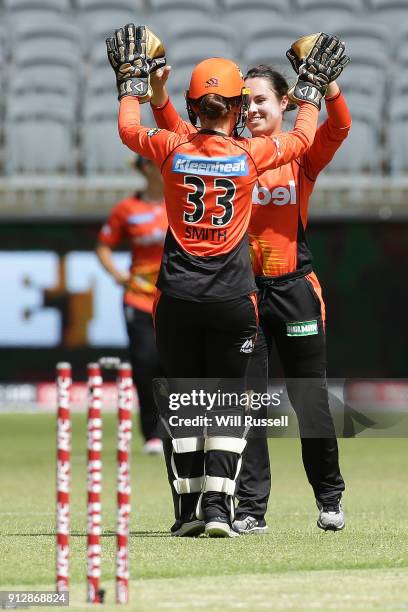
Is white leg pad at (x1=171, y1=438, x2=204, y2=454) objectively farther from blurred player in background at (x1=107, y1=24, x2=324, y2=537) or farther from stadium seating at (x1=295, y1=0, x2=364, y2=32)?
stadium seating at (x1=295, y1=0, x2=364, y2=32)

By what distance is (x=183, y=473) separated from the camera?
21.5ft

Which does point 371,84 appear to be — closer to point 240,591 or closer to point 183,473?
point 183,473

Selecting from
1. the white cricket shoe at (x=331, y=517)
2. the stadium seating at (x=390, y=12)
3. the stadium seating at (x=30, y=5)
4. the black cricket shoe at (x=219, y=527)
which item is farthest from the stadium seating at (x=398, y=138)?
the black cricket shoe at (x=219, y=527)

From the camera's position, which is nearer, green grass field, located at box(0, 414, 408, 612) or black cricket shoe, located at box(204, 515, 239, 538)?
green grass field, located at box(0, 414, 408, 612)

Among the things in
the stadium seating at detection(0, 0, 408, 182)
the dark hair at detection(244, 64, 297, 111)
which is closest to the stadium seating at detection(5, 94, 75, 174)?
the stadium seating at detection(0, 0, 408, 182)

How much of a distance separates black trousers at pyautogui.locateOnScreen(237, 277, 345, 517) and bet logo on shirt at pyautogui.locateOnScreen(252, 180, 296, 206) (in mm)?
390

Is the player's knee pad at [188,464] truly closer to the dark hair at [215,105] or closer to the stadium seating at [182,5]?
the dark hair at [215,105]

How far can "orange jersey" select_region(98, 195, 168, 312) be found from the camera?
11672 millimetres

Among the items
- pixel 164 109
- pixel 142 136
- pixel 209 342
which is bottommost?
pixel 209 342

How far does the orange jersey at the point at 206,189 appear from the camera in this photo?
6.24 metres

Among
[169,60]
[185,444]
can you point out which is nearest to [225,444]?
[185,444]

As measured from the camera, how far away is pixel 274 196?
6.82 meters

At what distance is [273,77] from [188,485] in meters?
2.06

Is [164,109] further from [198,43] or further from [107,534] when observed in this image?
[198,43]
